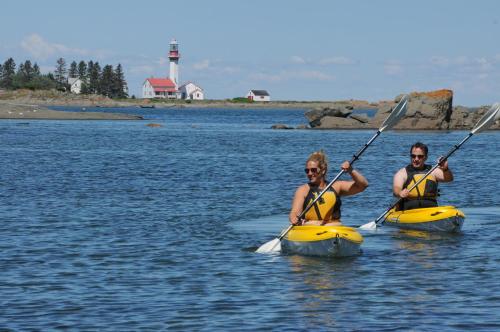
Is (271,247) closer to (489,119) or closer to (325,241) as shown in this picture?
(325,241)

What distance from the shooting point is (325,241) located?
16.1m

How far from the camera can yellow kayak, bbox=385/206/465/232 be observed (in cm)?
1966

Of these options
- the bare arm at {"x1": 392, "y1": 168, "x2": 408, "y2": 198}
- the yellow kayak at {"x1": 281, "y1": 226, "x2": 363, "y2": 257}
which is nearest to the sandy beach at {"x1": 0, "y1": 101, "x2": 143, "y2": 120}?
the bare arm at {"x1": 392, "y1": 168, "x2": 408, "y2": 198}

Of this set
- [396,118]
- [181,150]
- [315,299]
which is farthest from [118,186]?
[181,150]

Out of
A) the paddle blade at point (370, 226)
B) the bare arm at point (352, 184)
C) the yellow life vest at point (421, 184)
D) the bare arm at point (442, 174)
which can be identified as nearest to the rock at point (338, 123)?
the paddle blade at point (370, 226)

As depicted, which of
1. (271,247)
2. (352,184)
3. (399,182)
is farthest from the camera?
(399,182)

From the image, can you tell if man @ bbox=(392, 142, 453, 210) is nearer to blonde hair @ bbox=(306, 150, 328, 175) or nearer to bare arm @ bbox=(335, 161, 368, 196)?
bare arm @ bbox=(335, 161, 368, 196)

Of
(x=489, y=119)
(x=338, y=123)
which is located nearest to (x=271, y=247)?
(x=489, y=119)

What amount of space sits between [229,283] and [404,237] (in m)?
6.01

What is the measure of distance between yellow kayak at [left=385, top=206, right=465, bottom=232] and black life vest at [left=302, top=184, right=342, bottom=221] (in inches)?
153

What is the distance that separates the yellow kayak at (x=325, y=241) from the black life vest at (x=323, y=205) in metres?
0.21

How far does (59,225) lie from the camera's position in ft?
69.2

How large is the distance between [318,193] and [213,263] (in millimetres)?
2062

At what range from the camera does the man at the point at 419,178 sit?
1917 cm
